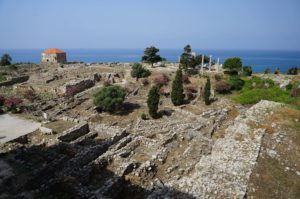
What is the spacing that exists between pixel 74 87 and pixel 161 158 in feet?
80.5

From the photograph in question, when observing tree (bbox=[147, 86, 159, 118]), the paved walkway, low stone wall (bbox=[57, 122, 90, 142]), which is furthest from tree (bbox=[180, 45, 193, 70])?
the paved walkway

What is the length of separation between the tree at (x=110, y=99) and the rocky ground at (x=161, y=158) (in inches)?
88.3

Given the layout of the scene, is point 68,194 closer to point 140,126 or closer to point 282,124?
point 140,126

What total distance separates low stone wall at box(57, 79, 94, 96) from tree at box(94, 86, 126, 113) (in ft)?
27.6

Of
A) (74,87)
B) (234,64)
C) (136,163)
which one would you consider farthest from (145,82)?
(136,163)

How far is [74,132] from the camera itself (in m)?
20.8

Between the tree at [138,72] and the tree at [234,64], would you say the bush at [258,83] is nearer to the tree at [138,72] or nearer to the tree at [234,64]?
the tree at [234,64]

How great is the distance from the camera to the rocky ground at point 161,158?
13102 millimetres

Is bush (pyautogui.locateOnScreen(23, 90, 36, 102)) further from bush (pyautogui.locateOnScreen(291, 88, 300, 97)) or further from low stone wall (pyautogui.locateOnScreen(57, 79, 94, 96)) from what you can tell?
bush (pyautogui.locateOnScreen(291, 88, 300, 97))

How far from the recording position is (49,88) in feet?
123

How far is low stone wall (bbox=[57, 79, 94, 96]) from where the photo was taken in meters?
36.1

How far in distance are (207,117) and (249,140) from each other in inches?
339

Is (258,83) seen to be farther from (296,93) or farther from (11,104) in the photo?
(11,104)

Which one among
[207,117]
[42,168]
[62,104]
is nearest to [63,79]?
[62,104]
